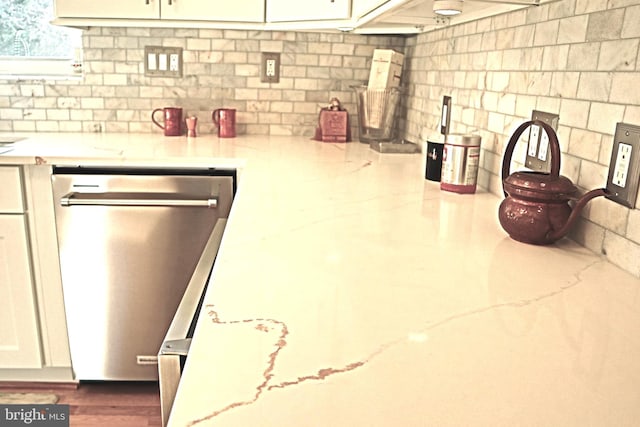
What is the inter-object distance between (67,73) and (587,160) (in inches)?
96.0

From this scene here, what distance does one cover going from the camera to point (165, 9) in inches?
94.2

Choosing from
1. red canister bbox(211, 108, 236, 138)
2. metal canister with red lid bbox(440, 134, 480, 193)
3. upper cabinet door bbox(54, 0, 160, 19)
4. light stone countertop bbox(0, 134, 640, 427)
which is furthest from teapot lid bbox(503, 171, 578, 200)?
upper cabinet door bbox(54, 0, 160, 19)

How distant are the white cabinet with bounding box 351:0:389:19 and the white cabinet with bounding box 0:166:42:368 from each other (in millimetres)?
1330

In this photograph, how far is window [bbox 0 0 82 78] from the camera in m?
2.70

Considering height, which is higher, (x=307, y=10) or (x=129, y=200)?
(x=307, y=10)

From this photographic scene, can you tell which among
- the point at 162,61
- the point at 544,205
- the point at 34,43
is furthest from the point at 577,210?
the point at 34,43

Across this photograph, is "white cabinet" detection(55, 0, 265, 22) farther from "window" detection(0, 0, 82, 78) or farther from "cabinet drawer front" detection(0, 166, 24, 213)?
"cabinet drawer front" detection(0, 166, 24, 213)

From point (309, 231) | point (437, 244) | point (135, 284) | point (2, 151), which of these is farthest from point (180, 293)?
point (437, 244)

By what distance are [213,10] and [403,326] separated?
6.58ft

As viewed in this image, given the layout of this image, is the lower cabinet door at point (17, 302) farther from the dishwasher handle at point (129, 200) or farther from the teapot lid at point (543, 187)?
the teapot lid at point (543, 187)

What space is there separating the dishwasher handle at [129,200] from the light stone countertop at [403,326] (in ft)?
2.12

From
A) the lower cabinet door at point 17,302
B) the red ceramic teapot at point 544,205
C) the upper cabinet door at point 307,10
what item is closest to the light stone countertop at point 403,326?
the red ceramic teapot at point 544,205

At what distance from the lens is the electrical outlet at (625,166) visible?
1.02m

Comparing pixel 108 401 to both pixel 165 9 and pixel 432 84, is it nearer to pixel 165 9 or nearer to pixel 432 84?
pixel 165 9
